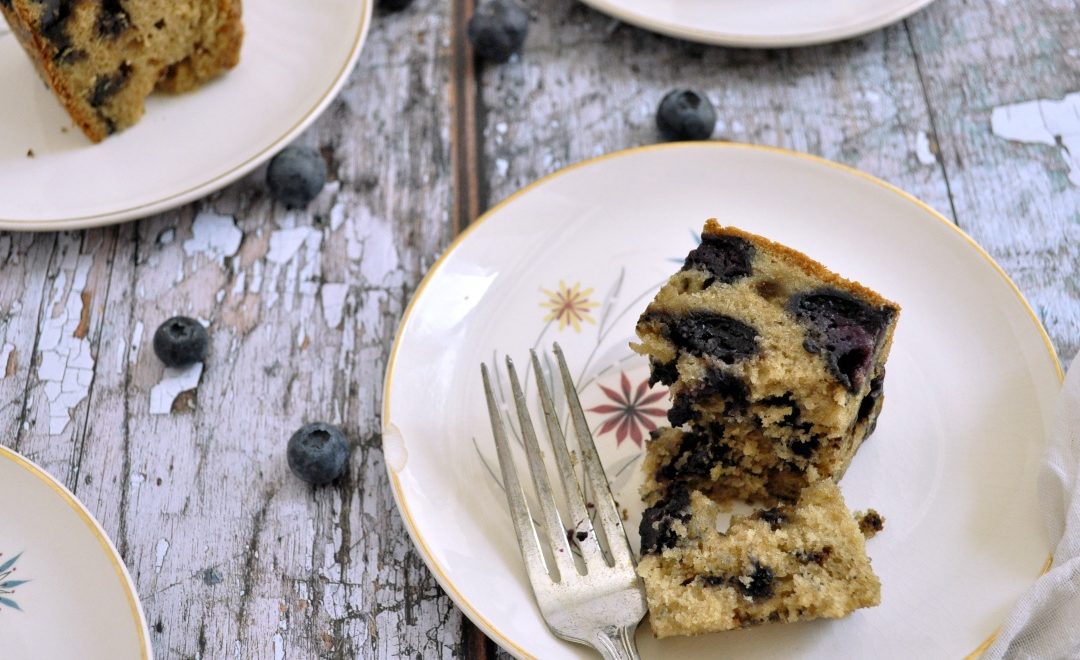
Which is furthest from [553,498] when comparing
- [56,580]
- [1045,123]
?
[1045,123]

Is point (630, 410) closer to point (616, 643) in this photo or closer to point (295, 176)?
point (616, 643)

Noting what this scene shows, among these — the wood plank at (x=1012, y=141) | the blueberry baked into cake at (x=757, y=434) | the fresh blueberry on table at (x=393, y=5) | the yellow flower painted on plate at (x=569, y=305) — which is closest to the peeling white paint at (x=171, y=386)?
the yellow flower painted on plate at (x=569, y=305)

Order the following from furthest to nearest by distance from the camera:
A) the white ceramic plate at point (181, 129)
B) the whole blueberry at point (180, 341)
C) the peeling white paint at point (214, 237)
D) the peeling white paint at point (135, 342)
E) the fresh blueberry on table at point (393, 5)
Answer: the fresh blueberry on table at point (393, 5) < the peeling white paint at point (214, 237) < the white ceramic plate at point (181, 129) < the peeling white paint at point (135, 342) < the whole blueberry at point (180, 341)

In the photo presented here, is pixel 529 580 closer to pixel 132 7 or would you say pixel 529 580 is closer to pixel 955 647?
pixel 955 647

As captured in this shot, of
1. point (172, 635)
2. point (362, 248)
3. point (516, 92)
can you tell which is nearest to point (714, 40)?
point (516, 92)

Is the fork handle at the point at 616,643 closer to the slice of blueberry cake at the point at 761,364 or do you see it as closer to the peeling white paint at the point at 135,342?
the slice of blueberry cake at the point at 761,364
